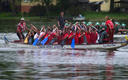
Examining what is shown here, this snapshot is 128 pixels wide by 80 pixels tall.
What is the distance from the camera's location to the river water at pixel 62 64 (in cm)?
1925

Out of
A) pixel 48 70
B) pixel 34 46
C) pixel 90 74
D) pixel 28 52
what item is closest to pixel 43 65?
pixel 48 70

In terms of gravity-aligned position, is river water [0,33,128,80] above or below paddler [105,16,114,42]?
below

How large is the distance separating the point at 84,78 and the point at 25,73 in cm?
249

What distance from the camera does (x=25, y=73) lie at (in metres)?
19.9

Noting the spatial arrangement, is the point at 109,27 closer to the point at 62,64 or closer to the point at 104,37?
the point at 104,37

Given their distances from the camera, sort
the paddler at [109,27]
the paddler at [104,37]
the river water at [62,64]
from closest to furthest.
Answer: the river water at [62,64] < the paddler at [109,27] < the paddler at [104,37]

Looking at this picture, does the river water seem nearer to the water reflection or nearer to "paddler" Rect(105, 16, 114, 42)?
the water reflection

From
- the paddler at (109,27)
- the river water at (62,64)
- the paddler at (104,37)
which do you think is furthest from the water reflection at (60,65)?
the paddler at (109,27)

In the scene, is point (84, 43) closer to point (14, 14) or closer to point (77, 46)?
point (77, 46)

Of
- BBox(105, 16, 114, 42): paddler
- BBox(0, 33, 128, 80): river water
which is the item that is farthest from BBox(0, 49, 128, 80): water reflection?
BBox(105, 16, 114, 42): paddler

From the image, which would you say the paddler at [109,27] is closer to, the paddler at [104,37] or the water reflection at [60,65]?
the paddler at [104,37]

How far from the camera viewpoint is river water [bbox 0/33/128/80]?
1925cm

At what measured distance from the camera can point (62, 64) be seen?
75.9 ft

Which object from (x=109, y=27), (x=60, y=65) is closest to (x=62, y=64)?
(x=60, y=65)
